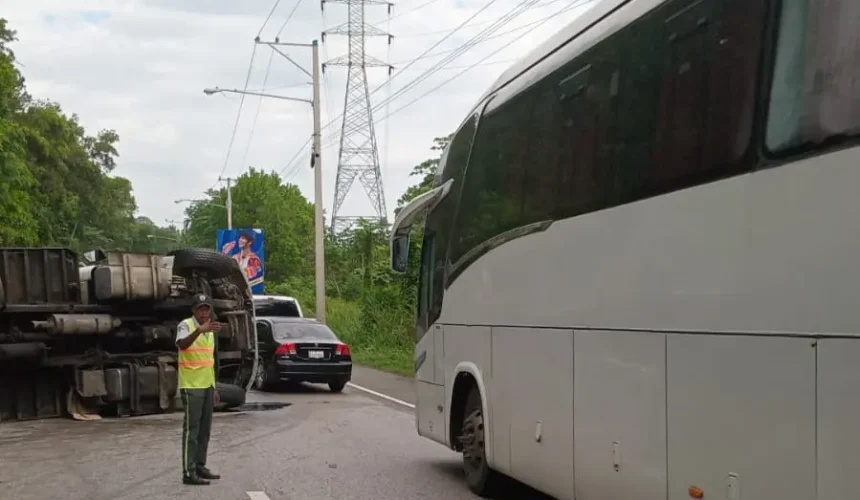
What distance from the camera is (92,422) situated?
15.6 metres

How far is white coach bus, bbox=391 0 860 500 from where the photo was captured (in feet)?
14.5

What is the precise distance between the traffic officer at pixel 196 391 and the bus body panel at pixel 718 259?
3763 millimetres

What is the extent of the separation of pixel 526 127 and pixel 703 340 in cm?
321

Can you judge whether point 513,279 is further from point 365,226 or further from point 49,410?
point 365,226

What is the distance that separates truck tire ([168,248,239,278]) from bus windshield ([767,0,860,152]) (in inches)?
494

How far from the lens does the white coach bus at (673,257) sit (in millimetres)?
4422

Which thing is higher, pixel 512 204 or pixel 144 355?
pixel 512 204

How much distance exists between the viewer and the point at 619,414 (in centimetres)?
639

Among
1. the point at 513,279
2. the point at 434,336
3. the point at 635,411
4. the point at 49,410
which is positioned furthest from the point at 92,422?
the point at 635,411

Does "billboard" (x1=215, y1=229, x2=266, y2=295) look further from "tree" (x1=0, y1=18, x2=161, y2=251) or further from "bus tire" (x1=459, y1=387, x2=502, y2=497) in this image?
"bus tire" (x1=459, y1=387, x2=502, y2=497)

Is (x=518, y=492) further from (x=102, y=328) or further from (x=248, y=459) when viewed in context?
(x=102, y=328)

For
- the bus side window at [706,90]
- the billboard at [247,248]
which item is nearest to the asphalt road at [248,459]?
the bus side window at [706,90]

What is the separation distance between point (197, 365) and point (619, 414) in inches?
202

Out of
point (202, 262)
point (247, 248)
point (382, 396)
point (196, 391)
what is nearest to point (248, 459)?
point (196, 391)
